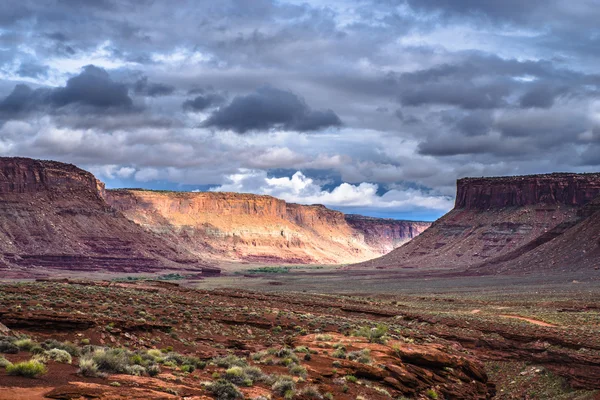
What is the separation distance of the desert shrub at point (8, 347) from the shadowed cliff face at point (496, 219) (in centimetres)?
12134

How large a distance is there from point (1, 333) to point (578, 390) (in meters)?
18.1

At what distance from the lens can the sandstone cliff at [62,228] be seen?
389 ft

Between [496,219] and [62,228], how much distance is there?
303 feet

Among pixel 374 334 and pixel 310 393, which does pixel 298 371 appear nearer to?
pixel 310 393

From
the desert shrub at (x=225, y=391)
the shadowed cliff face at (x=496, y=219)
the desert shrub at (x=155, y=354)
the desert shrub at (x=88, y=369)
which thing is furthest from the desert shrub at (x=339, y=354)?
the shadowed cliff face at (x=496, y=219)

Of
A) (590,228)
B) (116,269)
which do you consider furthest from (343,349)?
(116,269)

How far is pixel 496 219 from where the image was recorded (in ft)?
499

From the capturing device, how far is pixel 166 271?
5335 inches

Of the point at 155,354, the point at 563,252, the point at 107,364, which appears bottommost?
the point at 155,354

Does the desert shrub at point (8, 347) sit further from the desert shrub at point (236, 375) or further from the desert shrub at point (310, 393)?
the desert shrub at point (310, 393)

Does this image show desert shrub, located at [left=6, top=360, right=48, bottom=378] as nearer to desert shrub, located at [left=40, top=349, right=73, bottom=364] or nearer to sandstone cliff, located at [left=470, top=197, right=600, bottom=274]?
desert shrub, located at [left=40, top=349, right=73, bottom=364]

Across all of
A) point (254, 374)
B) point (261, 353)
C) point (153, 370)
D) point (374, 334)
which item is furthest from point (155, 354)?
point (374, 334)

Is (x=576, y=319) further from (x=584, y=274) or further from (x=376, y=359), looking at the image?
(x=584, y=274)

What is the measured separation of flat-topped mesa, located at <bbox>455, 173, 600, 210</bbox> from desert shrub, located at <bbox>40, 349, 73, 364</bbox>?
Answer: 451 ft
